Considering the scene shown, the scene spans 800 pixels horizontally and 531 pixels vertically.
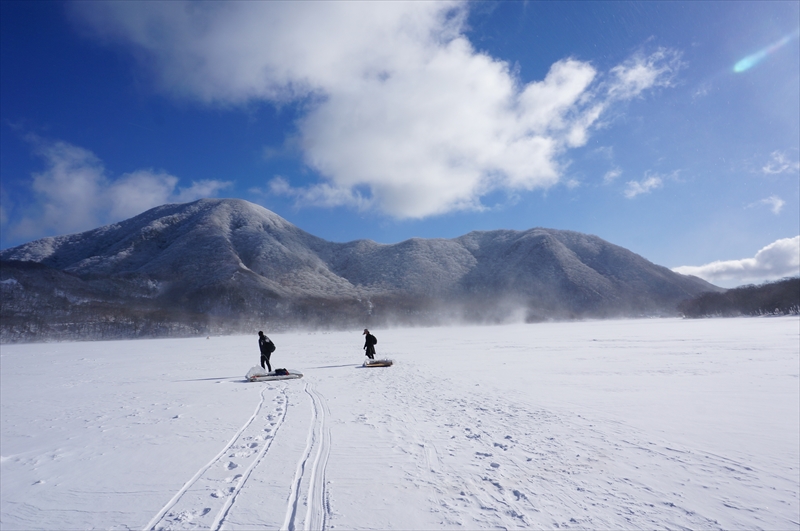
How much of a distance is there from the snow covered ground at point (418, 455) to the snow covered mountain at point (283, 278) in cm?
6131

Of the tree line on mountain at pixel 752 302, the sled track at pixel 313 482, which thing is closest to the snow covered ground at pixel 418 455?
the sled track at pixel 313 482

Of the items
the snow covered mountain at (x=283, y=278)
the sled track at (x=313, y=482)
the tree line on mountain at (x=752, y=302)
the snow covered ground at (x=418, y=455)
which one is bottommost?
the snow covered ground at (x=418, y=455)

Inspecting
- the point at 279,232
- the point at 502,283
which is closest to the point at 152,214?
the point at 279,232

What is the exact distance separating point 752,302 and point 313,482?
9314 centimetres

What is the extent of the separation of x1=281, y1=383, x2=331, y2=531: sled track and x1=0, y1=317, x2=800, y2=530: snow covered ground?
25 millimetres

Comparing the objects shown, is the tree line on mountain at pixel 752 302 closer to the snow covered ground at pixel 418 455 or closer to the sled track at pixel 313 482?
the snow covered ground at pixel 418 455

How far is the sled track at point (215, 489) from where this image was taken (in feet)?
14.0

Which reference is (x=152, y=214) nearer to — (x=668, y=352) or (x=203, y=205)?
(x=203, y=205)

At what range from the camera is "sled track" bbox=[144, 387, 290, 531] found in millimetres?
4262

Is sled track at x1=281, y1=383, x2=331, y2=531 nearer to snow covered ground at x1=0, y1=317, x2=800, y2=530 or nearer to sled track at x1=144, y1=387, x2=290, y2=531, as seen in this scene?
snow covered ground at x1=0, y1=317, x2=800, y2=530

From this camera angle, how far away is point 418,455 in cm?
620

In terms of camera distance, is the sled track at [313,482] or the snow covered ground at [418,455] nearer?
the sled track at [313,482]

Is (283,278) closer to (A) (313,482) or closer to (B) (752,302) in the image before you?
(B) (752,302)

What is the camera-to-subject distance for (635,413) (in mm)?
8414
